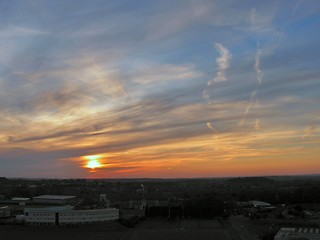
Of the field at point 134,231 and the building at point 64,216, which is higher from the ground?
the building at point 64,216

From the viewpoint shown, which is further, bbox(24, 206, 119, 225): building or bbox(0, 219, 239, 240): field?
bbox(24, 206, 119, 225): building

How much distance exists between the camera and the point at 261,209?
62.7 meters

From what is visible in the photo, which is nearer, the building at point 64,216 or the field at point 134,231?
the field at point 134,231

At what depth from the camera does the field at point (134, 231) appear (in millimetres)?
43281

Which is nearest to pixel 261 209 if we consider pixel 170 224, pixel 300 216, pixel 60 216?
pixel 300 216

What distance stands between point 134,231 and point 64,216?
11742 millimetres

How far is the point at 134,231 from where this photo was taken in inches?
1866

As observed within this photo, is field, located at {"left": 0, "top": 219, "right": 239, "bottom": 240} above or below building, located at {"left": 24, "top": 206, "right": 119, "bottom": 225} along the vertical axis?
below

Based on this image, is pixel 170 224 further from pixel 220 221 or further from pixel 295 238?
pixel 295 238

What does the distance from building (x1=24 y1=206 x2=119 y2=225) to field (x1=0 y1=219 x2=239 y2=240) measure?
2.05 metres

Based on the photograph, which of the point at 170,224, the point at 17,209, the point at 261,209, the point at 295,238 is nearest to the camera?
the point at 295,238

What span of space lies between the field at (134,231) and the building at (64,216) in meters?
2.05

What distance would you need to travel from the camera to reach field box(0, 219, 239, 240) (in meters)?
43.3

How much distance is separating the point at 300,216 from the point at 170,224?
1648 cm
